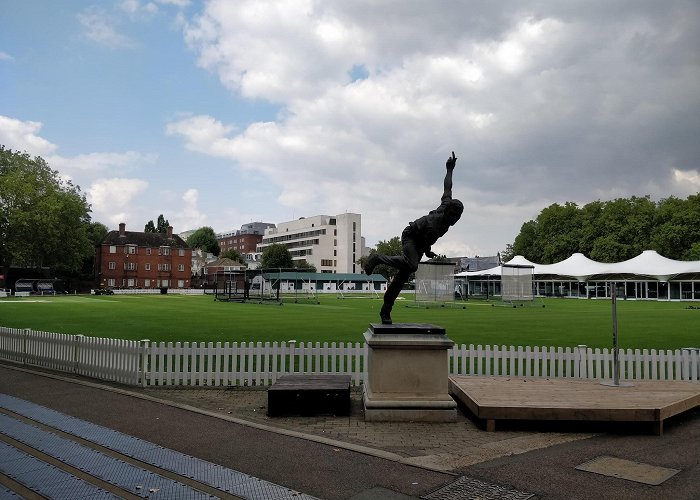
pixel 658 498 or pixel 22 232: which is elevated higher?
pixel 22 232

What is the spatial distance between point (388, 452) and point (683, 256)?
2950 inches

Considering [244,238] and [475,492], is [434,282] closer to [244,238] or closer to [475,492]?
[475,492]

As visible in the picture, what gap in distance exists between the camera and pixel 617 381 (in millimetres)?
9211

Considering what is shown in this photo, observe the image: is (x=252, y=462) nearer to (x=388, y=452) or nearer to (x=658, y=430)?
(x=388, y=452)

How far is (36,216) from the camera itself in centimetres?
6131

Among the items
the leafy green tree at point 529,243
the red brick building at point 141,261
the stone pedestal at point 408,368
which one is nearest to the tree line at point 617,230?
the leafy green tree at point 529,243

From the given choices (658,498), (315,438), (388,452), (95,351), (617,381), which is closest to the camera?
(658,498)

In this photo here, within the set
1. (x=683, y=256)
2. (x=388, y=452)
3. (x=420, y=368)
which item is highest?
(x=683, y=256)

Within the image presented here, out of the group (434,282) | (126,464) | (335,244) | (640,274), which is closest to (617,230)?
(640,274)

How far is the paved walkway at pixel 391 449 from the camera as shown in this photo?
5395mm

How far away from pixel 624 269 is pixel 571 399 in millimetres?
58915

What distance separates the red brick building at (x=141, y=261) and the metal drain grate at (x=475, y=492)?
92.1 m

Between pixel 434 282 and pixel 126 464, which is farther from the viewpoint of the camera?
pixel 434 282

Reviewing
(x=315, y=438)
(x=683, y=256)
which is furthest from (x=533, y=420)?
(x=683, y=256)
